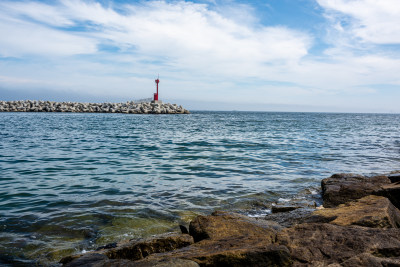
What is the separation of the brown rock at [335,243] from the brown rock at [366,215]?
1.26 ft

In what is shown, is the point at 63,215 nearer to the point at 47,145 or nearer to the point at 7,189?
the point at 7,189

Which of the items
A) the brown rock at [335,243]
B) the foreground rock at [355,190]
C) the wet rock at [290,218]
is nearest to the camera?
the brown rock at [335,243]

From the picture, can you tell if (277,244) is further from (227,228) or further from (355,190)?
(355,190)

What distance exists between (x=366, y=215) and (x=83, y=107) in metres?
74.2

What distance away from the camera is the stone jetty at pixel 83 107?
213ft

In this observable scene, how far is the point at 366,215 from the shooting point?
445 centimetres

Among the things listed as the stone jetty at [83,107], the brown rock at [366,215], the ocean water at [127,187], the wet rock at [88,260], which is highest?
the stone jetty at [83,107]

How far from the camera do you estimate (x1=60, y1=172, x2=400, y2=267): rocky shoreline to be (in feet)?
10.9

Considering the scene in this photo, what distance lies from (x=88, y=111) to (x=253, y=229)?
2830 inches

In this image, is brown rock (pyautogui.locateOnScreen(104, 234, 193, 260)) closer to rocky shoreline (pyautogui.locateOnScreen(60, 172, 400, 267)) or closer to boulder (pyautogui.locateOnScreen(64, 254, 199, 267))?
rocky shoreline (pyautogui.locateOnScreen(60, 172, 400, 267))

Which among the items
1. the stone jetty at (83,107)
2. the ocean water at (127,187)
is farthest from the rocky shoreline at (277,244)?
the stone jetty at (83,107)

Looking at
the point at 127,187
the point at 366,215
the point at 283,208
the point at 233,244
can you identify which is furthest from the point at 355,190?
the point at 127,187

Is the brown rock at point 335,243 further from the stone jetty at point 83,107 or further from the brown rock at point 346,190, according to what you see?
the stone jetty at point 83,107

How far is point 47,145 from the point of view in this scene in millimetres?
16984
